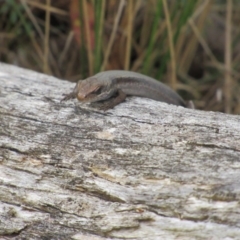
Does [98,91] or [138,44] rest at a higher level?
[138,44]

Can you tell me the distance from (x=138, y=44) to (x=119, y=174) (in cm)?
294

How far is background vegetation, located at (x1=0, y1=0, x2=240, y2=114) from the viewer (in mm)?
4957

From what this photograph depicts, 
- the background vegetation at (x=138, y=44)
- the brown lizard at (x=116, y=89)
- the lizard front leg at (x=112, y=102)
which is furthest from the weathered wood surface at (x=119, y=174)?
the background vegetation at (x=138, y=44)

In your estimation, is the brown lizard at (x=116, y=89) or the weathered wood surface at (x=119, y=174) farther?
the brown lizard at (x=116, y=89)

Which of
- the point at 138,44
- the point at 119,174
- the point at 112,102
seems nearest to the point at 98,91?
the point at 112,102

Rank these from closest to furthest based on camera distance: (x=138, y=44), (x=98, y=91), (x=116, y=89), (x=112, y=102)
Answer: (x=112, y=102) → (x=98, y=91) → (x=116, y=89) → (x=138, y=44)

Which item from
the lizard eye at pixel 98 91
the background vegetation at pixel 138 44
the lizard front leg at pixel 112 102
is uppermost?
the background vegetation at pixel 138 44

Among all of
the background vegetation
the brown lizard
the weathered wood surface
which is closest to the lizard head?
the brown lizard

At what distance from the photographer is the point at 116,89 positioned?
3.77m

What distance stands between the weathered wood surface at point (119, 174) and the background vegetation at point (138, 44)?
1.62 meters

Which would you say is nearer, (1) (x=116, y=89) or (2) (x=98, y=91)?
(2) (x=98, y=91)

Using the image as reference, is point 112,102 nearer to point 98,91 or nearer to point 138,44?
point 98,91

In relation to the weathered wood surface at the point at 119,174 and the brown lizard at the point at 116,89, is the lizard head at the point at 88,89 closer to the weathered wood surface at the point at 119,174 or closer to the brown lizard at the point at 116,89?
the brown lizard at the point at 116,89

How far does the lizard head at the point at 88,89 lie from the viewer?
3.40 m
